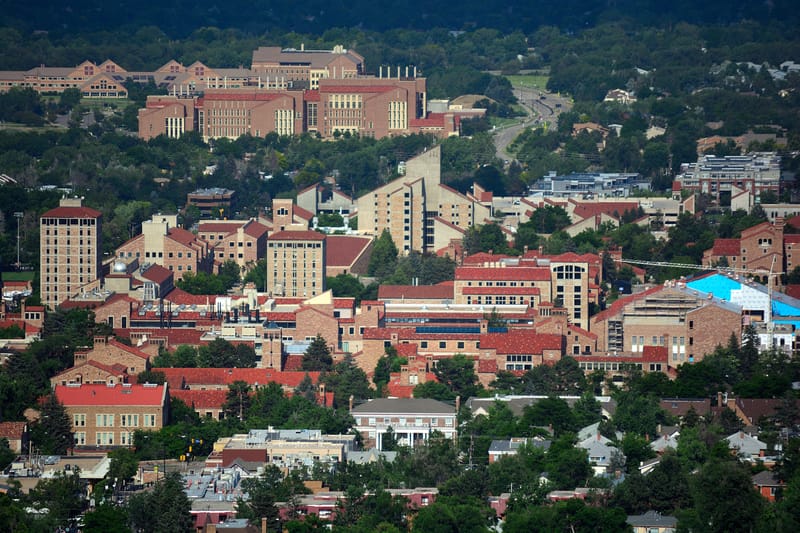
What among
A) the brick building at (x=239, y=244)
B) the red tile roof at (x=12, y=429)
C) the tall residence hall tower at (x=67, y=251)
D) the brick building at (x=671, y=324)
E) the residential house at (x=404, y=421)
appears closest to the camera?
the red tile roof at (x=12, y=429)

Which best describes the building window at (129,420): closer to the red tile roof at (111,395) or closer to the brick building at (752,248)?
the red tile roof at (111,395)

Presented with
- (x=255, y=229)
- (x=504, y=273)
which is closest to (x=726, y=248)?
(x=504, y=273)

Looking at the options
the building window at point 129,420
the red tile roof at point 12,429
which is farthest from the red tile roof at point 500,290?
the red tile roof at point 12,429

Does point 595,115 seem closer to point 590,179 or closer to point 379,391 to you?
point 590,179

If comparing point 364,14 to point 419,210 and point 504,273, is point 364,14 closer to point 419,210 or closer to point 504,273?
point 419,210

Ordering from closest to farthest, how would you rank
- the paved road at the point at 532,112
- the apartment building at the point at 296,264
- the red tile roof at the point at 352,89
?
the apartment building at the point at 296,264 < the paved road at the point at 532,112 < the red tile roof at the point at 352,89

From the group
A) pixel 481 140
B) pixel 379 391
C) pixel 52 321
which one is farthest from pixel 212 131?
pixel 379 391
